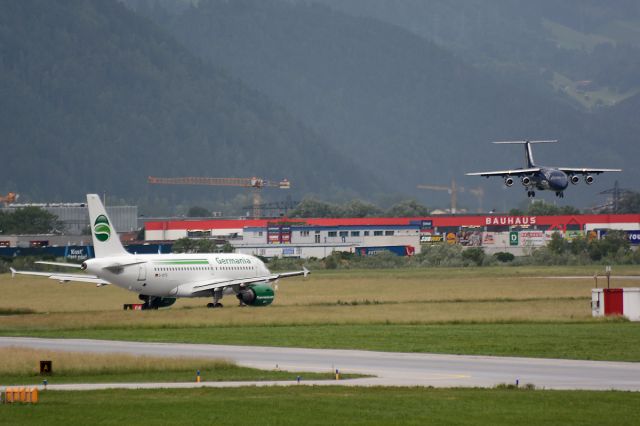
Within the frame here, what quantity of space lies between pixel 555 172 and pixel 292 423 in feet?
189

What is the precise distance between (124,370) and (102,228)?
115 ft

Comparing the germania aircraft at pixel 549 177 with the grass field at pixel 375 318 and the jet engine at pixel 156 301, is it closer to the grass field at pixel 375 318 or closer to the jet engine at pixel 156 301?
the grass field at pixel 375 318

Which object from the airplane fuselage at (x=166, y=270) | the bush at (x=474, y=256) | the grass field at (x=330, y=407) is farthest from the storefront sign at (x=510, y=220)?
the grass field at (x=330, y=407)

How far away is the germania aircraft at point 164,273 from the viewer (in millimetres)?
83250

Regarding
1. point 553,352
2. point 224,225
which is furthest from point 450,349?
point 224,225

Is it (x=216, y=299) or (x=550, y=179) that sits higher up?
(x=550, y=179)

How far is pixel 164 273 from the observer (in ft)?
280

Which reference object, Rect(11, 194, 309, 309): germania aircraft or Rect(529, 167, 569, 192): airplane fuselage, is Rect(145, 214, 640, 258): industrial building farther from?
Rect(11, 194, 309, 309): germania aircraft

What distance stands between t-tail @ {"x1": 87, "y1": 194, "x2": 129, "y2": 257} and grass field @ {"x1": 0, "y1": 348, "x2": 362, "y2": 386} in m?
30.8

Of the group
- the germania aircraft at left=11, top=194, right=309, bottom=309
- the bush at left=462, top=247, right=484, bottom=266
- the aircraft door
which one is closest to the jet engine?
the germania aircraft at left=11, top=194, right=309, bottom=309

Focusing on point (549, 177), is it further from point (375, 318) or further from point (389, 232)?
point (389, 232)

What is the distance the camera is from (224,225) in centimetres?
19575

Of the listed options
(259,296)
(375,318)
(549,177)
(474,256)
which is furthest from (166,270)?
(474,256)

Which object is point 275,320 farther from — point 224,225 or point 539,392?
point 224,225
